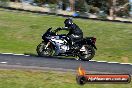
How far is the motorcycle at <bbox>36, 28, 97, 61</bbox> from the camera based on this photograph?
20125mm

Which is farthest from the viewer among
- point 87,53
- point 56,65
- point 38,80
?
point 87,53

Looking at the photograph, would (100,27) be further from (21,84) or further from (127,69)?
(21,84)

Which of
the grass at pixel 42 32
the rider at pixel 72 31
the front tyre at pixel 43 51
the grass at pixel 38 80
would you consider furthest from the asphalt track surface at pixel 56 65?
the grass at pixel 42 32

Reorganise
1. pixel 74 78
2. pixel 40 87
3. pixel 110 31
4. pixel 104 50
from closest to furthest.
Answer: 1. pixel 40 87
2. pixel 74 78
3. pixel 104 50
4. pixel 110 31

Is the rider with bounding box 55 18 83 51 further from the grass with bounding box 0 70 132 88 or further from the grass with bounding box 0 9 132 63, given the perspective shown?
the grass with bounding box 0 70 132 88

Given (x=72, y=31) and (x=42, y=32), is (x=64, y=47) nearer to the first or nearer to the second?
(x=72, y=31)

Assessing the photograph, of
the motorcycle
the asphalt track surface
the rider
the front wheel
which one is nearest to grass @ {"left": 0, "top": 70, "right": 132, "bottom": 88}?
the asphalt track surface

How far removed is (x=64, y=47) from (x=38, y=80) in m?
8.01

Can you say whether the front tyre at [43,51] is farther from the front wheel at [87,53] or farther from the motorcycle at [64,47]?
the front wheel at [87,53]

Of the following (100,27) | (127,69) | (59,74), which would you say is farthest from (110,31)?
(59,74)

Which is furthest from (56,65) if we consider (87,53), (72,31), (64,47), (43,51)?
(64,47)

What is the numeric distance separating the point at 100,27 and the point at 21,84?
2153cm

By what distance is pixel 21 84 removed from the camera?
12281 mm

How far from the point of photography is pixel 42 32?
30.4 m
